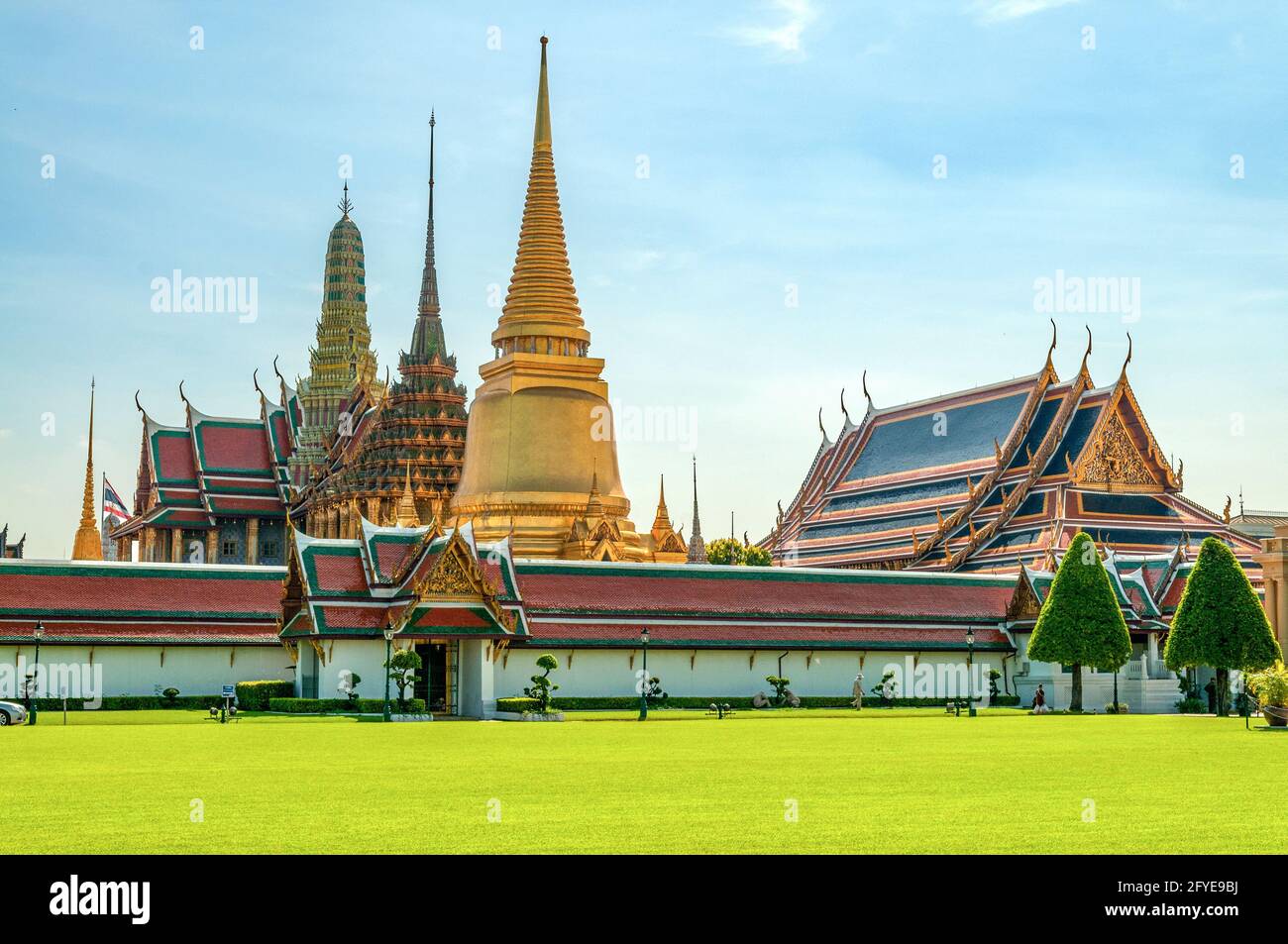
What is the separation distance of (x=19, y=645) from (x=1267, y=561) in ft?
138

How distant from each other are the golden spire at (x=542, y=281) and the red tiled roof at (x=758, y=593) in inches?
715

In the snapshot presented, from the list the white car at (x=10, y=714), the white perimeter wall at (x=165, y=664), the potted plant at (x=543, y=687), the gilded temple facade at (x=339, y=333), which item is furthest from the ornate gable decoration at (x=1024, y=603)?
the gilded temple facade at (x=339, y=333)

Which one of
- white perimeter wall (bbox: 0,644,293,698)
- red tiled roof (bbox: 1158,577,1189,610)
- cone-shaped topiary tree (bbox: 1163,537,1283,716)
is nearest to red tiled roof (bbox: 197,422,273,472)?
white perimeter wall (bbox: 0,644,293,698)

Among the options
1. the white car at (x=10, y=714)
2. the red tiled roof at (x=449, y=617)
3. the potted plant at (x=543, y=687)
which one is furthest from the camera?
the red tiled roof at (x=449, y=617)

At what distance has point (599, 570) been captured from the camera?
53.4m

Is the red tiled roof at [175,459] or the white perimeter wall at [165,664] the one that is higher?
the red tiled roof at [175,459]

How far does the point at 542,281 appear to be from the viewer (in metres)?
70.2

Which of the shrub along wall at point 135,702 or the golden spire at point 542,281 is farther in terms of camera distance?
the golden spire at point 542,281

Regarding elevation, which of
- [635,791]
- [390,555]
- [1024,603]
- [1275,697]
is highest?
[390,555]

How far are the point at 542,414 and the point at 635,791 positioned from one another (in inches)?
1987

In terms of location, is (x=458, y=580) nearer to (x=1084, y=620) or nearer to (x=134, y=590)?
(x=134, y=590)

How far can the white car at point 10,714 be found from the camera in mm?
37500

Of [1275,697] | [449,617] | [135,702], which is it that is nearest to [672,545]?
[449,617]

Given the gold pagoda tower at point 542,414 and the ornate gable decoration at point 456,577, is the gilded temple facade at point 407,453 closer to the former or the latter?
the gold pagoda tower at point 542,414
